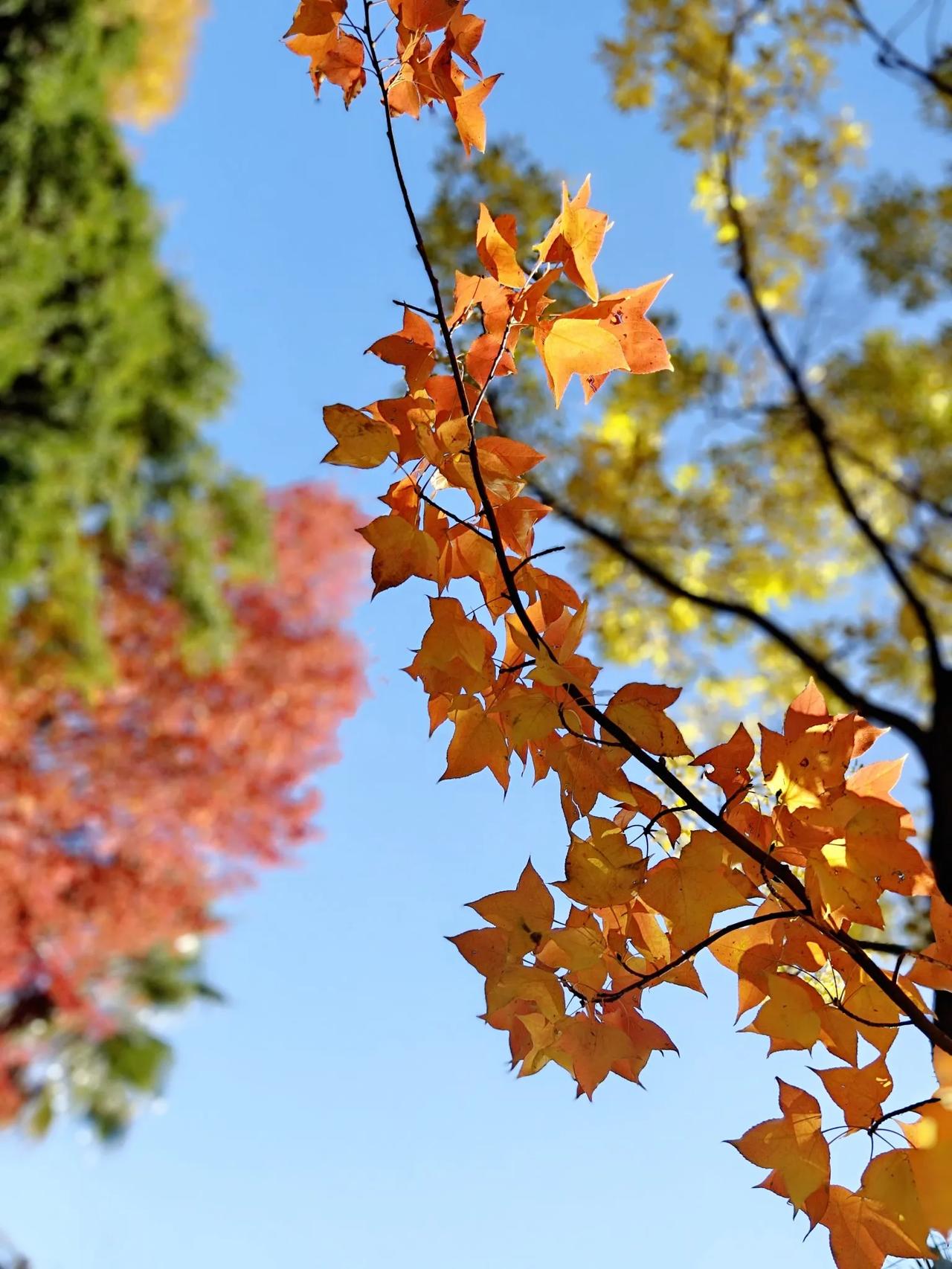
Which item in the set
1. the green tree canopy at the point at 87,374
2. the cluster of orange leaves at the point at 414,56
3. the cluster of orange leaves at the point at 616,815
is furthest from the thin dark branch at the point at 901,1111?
the green tree canopy at the point at 87,374

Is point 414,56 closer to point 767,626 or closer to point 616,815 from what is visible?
point 616,815

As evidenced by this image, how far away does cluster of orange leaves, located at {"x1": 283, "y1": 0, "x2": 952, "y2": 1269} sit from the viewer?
16.9 inches

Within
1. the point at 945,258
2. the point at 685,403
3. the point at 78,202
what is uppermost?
the point at 78,202

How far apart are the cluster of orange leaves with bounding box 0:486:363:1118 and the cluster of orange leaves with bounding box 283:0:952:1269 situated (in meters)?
5.99

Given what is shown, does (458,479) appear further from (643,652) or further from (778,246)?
(778,246)

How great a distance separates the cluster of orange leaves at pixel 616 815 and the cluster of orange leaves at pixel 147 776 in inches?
236

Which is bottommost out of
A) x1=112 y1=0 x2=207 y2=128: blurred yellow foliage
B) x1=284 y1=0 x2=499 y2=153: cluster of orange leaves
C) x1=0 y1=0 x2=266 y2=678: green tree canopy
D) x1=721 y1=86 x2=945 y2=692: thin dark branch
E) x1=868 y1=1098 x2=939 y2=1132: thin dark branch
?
x1=868 y1=1098 x2=939 y2=1132: thin dark branch

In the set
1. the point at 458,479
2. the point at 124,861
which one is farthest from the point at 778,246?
the point at 124,861

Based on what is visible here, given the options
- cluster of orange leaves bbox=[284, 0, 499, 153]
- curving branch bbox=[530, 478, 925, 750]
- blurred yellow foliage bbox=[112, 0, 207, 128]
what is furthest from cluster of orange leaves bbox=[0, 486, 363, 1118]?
blurred yellow foliage bbox=[112, 0, 207, 128]

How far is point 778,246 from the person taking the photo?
274 cm

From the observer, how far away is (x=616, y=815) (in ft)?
1.55

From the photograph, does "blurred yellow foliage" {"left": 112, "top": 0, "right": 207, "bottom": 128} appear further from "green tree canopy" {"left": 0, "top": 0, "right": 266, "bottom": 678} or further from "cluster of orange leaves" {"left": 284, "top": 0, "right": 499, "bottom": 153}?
"cluster of orange leaves" {"left": 284, "top": 0, "right": 499, "bottom": 153}

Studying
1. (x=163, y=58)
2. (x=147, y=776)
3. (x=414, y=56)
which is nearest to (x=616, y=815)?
(x=414, y=56)

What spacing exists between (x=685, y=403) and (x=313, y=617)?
528 centimetres
